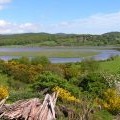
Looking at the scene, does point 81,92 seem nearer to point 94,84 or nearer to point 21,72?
point 94,84

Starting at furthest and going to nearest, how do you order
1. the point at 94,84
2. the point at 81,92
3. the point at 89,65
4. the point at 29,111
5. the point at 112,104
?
the point at 89,65 < the point at 94,84 < the point at 81,92 < the point at 112,104 < the point at 29,111

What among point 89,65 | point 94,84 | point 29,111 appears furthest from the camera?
point 89,65

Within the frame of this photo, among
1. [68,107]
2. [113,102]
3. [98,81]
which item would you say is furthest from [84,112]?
[98,81]

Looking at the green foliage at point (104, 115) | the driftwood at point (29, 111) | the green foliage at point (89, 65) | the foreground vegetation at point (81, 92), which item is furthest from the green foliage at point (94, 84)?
the green foliage at point (89, 65)

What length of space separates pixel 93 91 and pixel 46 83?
419 cm

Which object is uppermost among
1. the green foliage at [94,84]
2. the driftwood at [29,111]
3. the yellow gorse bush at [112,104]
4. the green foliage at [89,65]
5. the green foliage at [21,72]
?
the driftwood at [29,111]

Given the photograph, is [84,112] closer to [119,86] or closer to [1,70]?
[119,86]

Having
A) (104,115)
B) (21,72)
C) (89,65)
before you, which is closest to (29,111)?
(104,115)

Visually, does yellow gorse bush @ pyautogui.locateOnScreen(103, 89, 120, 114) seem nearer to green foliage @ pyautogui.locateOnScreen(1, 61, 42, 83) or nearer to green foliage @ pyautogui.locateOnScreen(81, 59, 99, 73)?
green foliage @ pyautogui.locateOnScreen(1, 61, 42, 83)

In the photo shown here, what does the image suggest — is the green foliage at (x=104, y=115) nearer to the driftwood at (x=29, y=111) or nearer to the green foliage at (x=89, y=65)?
the driftwood at (x=29, y=111)

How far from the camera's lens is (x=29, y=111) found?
1549cm

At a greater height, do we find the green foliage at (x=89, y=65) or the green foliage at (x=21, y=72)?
the green foliage at (x=21, y=72)

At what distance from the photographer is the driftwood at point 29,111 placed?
1520 cm

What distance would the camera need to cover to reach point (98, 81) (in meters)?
35.7
